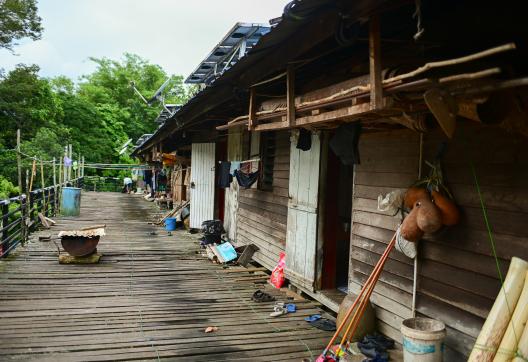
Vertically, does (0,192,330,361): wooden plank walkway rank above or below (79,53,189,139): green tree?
below

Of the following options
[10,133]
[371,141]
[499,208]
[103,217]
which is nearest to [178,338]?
[371,141]

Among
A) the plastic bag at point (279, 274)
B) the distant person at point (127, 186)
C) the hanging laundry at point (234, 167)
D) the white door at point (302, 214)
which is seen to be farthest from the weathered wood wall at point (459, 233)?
the distant person at point (127, 186)

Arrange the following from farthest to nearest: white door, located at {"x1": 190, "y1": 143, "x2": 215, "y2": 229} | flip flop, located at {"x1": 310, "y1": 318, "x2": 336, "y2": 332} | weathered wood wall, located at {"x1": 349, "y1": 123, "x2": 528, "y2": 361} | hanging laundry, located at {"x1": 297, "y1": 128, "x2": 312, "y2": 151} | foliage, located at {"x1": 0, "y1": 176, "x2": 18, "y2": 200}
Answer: foliage, located at {"x1": 0, "y1": 176, "x2": 18, "y2": 200}, white door, located at {"x1": 190, "y1": 143, "x2": 215, "y2": 229}, hanging laundry, located at {"x1": 297, "y1": 128, "x2": 312, "y2": 151}, flip flop, located at {"x1": 310, "y1": 318, "x2": 336, "y2": 332}, weathered wood wall, located at {"x1": 349, "y1": 123, "x2": 528, "y2": 361}

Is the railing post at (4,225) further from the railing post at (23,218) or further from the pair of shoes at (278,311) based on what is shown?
the pair of shoes at (278,311)

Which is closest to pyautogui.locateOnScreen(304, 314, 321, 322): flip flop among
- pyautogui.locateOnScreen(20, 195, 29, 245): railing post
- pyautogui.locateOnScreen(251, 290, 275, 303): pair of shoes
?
pyautogui.locateOnScreen(251, 290, 275, 303): pair of shoes

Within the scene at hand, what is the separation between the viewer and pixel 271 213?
6.89m

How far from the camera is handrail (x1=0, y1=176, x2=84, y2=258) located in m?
7.21

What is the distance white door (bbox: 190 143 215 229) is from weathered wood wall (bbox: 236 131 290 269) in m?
2.59

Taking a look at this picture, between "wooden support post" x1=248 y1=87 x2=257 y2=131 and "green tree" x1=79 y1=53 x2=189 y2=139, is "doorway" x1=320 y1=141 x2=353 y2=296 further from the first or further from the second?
"green tree" x1=79 y1=53 x2=189 y2=139

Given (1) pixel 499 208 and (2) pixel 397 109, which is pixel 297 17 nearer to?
(2) pixel 397 109

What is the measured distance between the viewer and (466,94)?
2074 mm

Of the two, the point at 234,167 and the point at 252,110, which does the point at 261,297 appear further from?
the point at 234,167

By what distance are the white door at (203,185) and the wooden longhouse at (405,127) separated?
483cm

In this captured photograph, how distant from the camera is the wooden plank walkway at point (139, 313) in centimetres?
387
